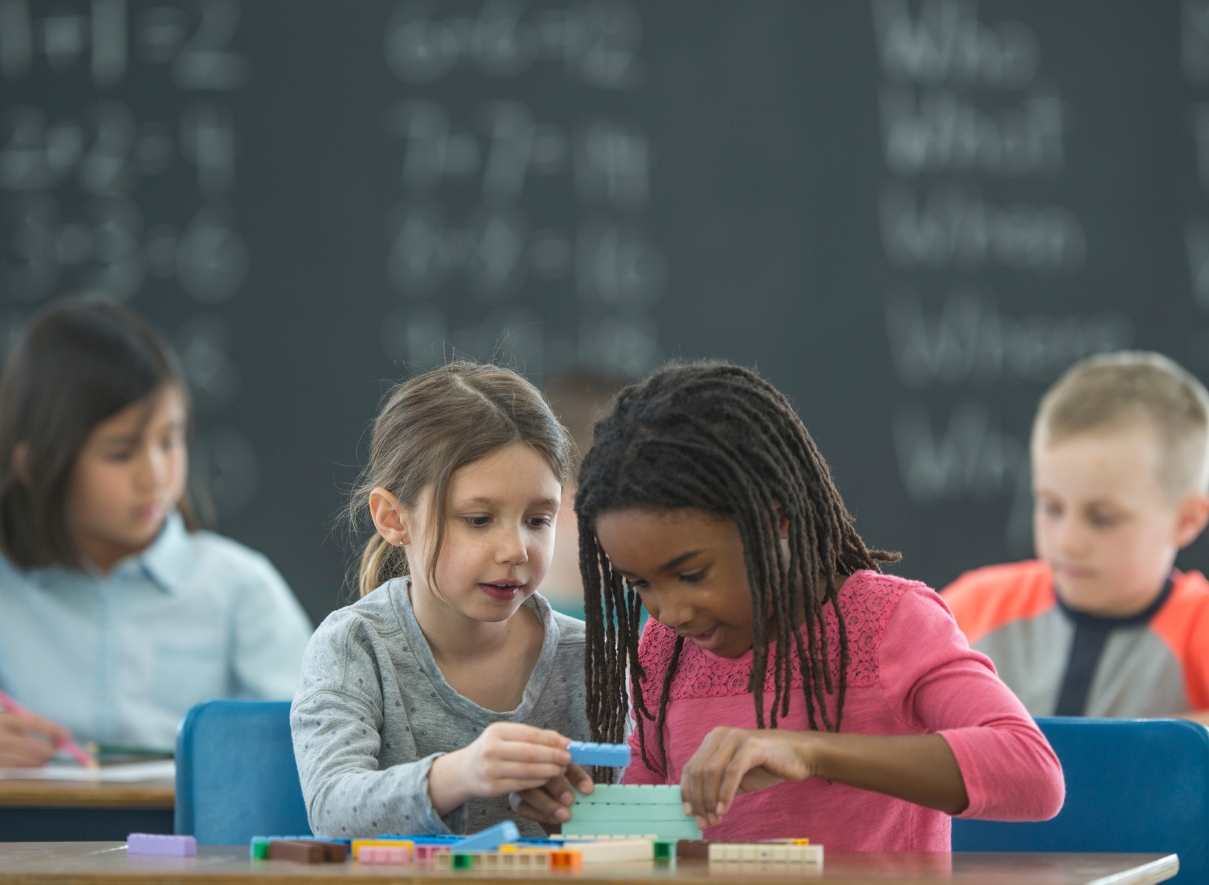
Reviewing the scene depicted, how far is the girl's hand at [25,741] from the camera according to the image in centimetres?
232

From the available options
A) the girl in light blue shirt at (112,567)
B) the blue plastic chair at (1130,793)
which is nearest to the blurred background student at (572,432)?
the girl in light blue shirt at (112,567)

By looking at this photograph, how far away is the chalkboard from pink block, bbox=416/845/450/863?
2297 millimetres

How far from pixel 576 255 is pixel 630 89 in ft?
1.38

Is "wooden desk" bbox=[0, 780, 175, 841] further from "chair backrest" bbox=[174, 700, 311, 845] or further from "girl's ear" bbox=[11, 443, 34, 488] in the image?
"girl's ear" bbox=[11, 443, 34, 488]

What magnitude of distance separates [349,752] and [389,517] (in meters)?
0.35

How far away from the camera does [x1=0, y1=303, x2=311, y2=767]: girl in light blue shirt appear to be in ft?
9.05

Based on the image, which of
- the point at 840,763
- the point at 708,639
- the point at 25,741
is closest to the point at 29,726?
the point at 25,741

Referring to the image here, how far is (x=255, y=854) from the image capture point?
110cm

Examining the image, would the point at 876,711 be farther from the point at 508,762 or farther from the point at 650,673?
the point at 508,762

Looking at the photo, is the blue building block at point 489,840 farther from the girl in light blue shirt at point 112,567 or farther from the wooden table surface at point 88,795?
the girl in light blue shirt at point 112,567

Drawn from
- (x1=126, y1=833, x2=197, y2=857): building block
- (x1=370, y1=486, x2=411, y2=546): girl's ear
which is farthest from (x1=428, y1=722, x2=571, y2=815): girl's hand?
(x1=370, y1=486, x2=411, y2=546): girl's ear

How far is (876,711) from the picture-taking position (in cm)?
136

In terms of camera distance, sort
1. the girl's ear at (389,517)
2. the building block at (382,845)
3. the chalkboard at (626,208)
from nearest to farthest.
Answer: the building block at (382,845), the girl's ear at (389,517), the chalkboard at (626,208)

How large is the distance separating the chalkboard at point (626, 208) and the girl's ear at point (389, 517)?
172cm
